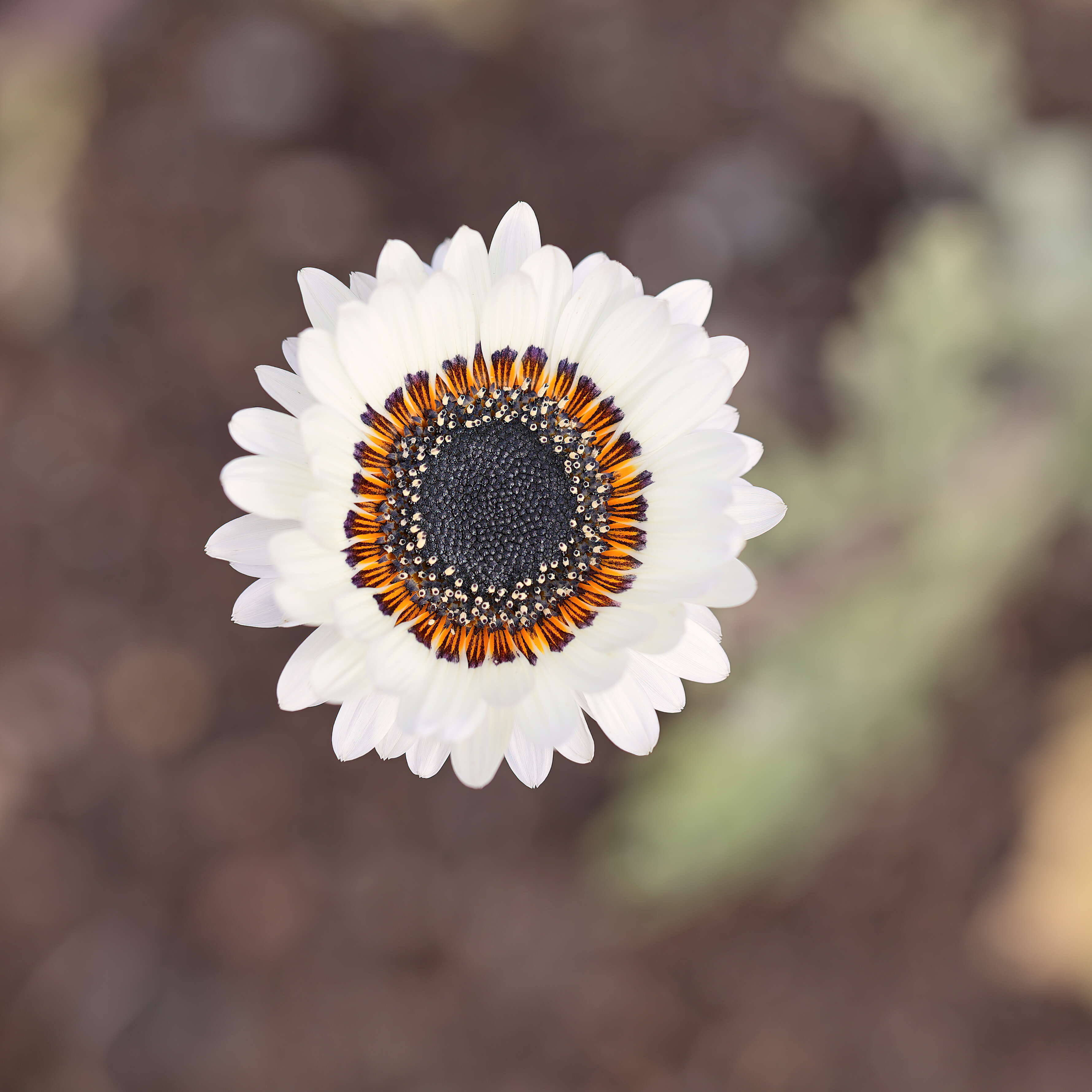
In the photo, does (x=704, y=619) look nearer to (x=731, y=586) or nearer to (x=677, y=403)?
(x=731, y=586)

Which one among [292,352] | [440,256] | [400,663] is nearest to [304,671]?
[400,663]

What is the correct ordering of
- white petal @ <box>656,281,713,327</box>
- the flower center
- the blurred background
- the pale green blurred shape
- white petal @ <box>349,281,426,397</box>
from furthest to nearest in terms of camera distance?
the blurred background
the pale green blurred shape
the flower center
white petal @ <box>656,281,713,327</box>
white petal @ <box>349,281,426,397</box>

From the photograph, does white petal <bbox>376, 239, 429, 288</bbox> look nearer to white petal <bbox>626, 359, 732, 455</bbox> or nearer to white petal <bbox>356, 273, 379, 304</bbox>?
white petal <bbox>356, 273, 379, 304</bbox>

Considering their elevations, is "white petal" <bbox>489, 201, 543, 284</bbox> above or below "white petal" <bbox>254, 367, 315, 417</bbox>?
above

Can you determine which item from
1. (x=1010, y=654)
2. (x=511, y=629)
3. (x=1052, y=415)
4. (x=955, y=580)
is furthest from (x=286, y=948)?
(x=1052, y=415)

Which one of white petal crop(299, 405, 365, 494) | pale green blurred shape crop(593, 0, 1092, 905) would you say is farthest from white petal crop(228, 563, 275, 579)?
pale green blurred shape crop(593, 0, 1092, 905)

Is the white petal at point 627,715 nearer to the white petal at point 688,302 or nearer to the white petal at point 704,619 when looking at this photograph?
the white petal at point 704,619

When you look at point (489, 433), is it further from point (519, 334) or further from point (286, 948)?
point (286, 948)
